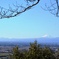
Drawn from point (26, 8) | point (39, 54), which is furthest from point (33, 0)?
point (39, 54)

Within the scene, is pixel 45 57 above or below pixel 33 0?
below

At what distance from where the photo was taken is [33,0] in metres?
4.40

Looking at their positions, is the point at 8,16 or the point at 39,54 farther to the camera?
the point at 39,54

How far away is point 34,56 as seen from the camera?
1834 centimetres

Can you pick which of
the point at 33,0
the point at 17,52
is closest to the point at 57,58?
the point at 17,52

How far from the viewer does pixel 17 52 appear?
19094 millimetres

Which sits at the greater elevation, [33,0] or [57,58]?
[33,0]

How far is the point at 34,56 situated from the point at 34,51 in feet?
1.53

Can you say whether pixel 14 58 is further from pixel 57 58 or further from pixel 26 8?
pixel 26 8

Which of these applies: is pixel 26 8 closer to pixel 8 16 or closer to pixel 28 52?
pixel 8 16

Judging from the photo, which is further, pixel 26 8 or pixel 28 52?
pixel 28 52

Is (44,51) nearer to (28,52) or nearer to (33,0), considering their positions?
(28,52)

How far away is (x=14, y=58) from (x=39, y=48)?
2.01 metres

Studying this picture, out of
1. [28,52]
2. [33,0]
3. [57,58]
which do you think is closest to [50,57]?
[57,58]
